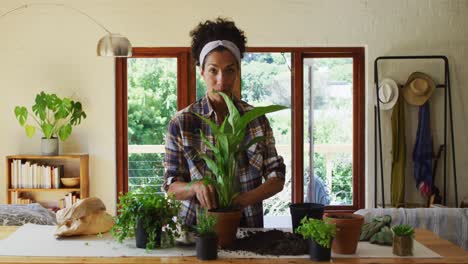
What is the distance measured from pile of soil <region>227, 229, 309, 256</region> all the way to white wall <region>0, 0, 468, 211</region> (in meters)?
3.69

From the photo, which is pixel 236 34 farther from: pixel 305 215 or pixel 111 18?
pixel 111 18

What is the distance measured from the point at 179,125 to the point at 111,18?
11.8 feet

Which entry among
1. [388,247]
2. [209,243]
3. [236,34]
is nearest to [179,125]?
[236,34]

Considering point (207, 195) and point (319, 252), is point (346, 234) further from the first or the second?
point (207, 195)

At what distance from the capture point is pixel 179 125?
6.97 feet

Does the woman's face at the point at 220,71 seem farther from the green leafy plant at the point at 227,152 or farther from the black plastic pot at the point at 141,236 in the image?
the black plastic pot at the point at 141,236

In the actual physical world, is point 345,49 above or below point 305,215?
above

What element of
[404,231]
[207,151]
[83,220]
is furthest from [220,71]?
[404,231]

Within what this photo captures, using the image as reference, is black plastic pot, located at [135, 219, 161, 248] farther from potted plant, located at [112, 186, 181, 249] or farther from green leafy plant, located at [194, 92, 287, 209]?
green leafy plant, located at [194, 92, 287, 209]

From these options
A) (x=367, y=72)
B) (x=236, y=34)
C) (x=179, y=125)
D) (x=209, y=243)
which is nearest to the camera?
(x=209, y=243)

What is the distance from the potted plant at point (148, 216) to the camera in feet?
5.83

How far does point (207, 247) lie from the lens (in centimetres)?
167

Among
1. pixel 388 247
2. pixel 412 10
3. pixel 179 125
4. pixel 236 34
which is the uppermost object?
pixel 412 10

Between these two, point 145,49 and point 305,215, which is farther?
point 145,49
